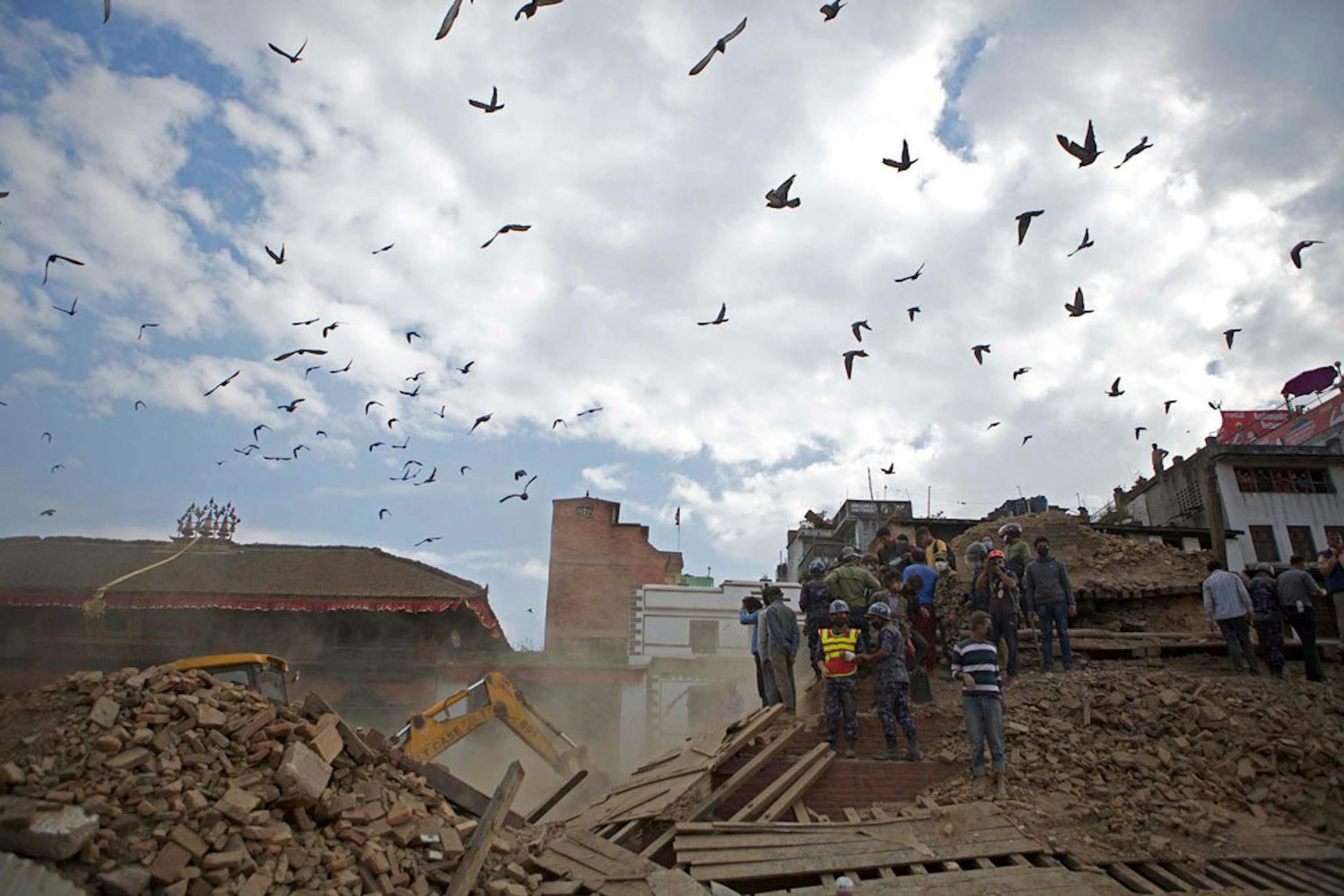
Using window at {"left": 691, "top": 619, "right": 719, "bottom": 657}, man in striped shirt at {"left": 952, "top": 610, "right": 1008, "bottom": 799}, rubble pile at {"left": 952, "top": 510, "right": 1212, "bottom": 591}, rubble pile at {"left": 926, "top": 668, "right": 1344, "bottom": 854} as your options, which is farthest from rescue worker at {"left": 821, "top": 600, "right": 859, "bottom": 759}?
window at {"left": 691, "top": 619, "right": 719, "bottom": 657}

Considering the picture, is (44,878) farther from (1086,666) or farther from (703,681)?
(703,681)

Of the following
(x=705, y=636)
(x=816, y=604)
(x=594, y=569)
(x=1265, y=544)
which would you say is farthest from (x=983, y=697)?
(x=594, y=569)

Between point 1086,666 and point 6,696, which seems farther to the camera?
point 1086,666

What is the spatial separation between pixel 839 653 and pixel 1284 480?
3368cm

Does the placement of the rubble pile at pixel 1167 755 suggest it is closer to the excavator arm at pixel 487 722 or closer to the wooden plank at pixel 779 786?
the wooden plank at pixel 779 786

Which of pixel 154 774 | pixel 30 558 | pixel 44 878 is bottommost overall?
pixel 44 878

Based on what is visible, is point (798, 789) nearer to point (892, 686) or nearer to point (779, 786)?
point (779, 786)

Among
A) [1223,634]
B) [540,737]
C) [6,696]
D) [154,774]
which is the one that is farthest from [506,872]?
[1223,634]

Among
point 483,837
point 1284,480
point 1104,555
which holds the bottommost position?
point 483,837

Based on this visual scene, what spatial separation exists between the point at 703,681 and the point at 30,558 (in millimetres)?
23012

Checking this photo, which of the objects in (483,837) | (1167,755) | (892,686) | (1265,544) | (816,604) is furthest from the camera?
(1265,544)

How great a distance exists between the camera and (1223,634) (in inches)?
487

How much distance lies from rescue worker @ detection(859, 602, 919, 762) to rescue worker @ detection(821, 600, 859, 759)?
0.31m

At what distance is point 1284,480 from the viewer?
33281 millimetres
